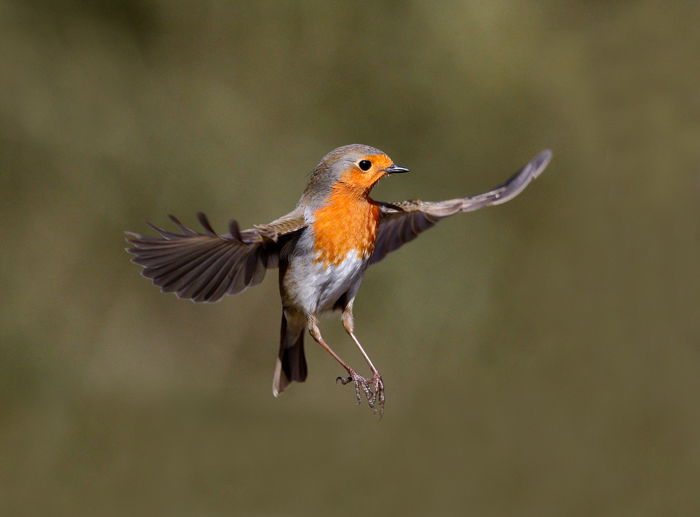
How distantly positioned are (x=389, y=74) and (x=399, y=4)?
0.52 m

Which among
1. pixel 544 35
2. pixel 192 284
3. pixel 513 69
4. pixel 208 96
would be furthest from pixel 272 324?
pixel 192 284

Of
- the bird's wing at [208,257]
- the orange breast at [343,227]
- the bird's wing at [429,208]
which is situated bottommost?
the bird's wing at [208,257]

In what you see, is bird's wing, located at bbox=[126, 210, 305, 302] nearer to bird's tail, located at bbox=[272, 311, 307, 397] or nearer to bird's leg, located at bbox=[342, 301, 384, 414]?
bird's leg, located at bbox=[342, 301, 384, 414]

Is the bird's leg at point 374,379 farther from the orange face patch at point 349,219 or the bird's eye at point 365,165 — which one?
Result: the bird's eye at point 365,165

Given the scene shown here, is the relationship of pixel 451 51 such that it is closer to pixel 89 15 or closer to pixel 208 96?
pixel 208 96

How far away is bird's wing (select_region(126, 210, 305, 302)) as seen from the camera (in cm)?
219

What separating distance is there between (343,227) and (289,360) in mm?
762

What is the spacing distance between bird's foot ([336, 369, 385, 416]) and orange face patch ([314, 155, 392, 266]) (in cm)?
31

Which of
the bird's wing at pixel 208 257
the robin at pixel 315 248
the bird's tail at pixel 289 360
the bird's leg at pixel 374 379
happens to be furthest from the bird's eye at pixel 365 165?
the bird's tail at pixel 289 360

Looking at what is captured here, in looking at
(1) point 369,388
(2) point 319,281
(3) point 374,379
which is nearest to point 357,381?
(1) point 369,388

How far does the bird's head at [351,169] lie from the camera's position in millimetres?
2330

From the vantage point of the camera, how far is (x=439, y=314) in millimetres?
7219

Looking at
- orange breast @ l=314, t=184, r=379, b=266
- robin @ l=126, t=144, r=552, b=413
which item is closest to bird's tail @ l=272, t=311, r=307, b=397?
robin @ l=126, t=144, r=552, b=413

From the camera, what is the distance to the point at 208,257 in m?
2.35
